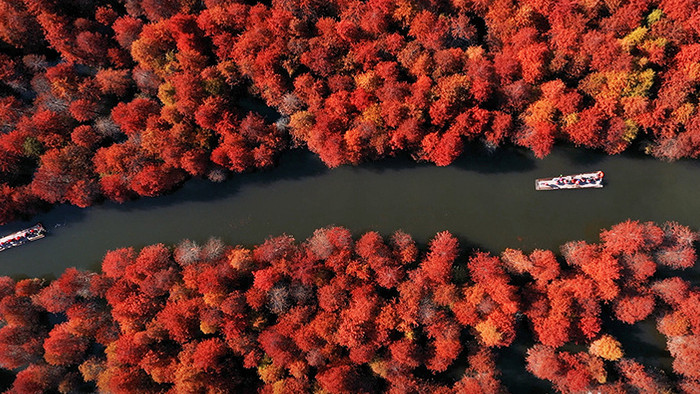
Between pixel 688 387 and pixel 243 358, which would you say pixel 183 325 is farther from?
pixel 688 387

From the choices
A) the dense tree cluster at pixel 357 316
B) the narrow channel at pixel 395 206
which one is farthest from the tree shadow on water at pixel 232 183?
the dense tree cluster at pixel 357 316

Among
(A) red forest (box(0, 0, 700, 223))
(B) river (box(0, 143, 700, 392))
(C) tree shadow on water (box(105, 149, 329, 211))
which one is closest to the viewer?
(A) red forest (box(0, 0, 700, 223))

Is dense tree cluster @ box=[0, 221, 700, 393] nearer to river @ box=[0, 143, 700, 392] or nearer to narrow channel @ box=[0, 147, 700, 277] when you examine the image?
river @ box=[0, 143, 700, 392]

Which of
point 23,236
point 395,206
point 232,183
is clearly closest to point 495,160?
point 395,206

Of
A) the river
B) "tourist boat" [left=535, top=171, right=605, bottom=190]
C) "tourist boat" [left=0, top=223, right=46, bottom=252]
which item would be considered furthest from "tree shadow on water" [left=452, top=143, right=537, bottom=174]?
"tourist boat" [left=0, top=223, right=46, bottom=252]

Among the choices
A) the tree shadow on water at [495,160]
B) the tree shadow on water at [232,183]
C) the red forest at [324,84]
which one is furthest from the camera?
the tree shadow on water at [232,183]

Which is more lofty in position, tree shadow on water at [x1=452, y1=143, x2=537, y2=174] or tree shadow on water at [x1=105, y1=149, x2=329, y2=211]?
tree shadow on water at [x1=105, y1=149, x2=329, y2=211]

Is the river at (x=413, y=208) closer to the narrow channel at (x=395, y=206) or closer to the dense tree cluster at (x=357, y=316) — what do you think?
the narrow channel at (x=395, y=206)
